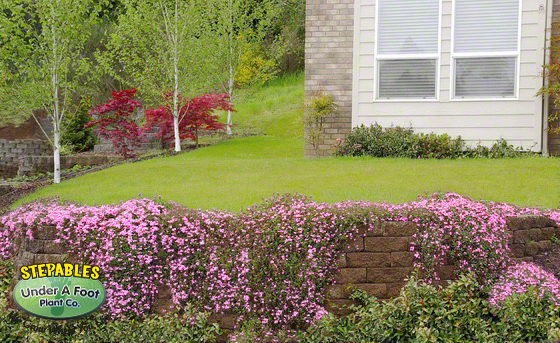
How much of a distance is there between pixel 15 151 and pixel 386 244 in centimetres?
1285

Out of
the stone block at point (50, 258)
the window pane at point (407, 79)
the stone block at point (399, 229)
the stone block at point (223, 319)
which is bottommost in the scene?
the stone block at point (223, 319)

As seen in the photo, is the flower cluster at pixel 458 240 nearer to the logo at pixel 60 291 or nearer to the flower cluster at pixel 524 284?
the flower cluster at pixel 524 284

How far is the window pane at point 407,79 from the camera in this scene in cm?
975

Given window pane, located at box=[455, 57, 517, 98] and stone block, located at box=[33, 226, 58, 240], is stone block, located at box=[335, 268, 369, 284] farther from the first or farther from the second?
window pane, located at box=[455, 57, 517, 98]

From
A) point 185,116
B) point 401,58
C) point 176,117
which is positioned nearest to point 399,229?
point 401,58

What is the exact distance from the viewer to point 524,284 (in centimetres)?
490

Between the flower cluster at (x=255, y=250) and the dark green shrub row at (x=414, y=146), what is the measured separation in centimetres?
442

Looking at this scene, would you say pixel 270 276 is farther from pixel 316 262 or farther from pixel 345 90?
pixel 345 90

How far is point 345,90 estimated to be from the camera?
10227mm

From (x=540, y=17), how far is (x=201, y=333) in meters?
7.43

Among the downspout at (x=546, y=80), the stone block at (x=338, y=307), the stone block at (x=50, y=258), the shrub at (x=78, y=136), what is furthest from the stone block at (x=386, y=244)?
the shrub at (x=78, y=136)

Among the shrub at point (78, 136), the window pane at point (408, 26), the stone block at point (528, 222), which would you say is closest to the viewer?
the stone block at point (528, 222)

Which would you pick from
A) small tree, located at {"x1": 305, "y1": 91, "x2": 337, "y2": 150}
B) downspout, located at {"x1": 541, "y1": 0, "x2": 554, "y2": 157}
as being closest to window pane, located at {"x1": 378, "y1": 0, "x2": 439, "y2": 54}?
small tree, located at {"x1": 305, "y1": 91, "x2": 337, "y2": 150}

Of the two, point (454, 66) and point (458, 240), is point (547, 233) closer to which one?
point (458, 240)
